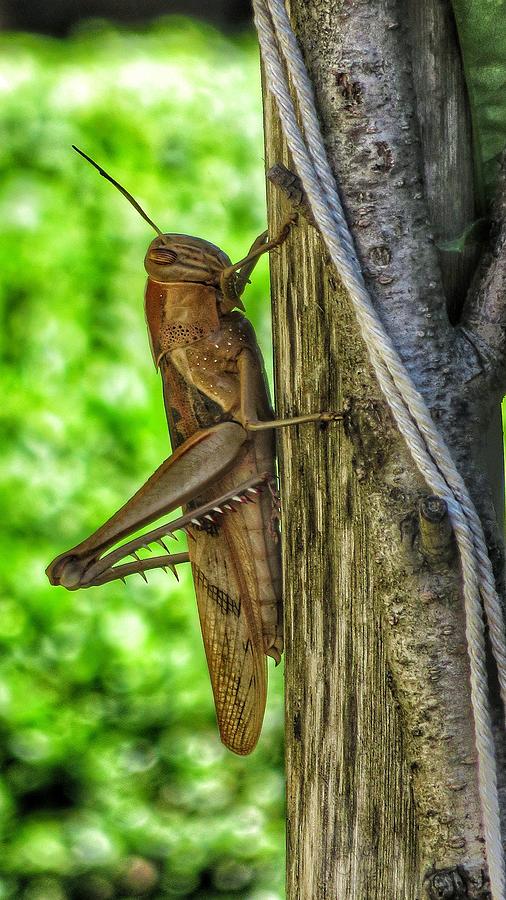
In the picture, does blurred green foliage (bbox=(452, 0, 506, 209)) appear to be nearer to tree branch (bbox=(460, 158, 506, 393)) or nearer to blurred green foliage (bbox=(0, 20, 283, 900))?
tree branch (bbox=(460, 158, 506, 393))

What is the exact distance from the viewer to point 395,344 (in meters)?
0.92

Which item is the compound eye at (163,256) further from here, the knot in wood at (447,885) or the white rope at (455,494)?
the knot in wood at (447,885)

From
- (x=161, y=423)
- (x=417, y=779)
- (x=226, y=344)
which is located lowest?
(x=417, y=779)

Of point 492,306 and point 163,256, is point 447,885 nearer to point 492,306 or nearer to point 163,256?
point 492,306

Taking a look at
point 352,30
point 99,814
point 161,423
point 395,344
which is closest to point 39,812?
point 99,814

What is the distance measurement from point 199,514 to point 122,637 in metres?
1.23

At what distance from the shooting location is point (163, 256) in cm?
139

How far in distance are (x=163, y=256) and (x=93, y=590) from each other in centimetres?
131

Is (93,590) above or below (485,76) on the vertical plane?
below

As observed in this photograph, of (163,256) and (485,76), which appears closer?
(485,76)

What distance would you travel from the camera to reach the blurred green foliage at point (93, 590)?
2473 mm

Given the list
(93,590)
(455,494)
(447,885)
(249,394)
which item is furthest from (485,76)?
(93,590)

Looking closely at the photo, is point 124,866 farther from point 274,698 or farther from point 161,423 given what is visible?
point 161,423

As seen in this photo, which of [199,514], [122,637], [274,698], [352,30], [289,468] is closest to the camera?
[352,30]
